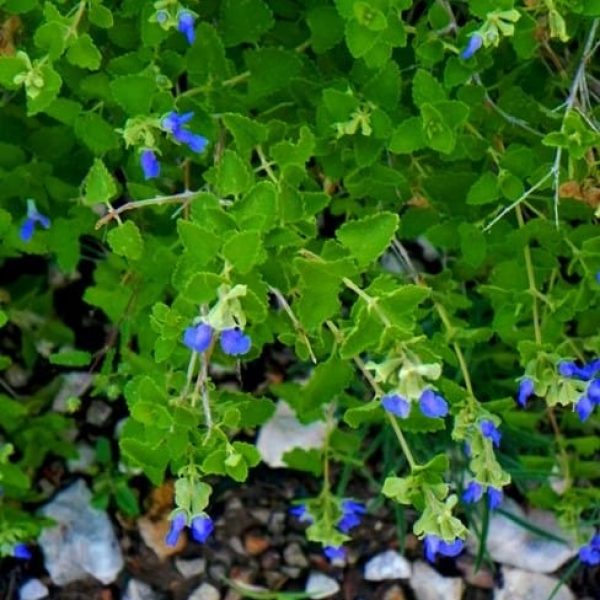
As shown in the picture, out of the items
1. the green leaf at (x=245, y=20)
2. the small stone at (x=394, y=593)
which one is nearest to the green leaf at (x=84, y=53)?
the green leaf at (x=245, y=20)

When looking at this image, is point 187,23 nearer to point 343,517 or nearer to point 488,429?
point 488,429

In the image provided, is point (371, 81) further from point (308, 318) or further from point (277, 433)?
point (277, 433)

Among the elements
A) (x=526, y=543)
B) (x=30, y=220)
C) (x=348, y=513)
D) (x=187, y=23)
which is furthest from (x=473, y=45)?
(x=526, y=543)

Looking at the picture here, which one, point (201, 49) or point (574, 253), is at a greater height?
point (201, 49)

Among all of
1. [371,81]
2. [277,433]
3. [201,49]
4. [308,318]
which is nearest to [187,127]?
[201,49]

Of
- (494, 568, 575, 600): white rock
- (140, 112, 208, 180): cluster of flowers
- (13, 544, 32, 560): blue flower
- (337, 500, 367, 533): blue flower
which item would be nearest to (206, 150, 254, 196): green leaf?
(140, 112, 208, 180): cluster of flowers

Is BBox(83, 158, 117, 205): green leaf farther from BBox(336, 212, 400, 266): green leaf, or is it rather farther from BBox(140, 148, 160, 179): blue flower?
BBox(336, 212, 400, 266): green leaf

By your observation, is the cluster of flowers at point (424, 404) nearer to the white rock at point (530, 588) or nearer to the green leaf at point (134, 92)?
the green leaf at point (134, 92)
